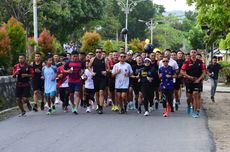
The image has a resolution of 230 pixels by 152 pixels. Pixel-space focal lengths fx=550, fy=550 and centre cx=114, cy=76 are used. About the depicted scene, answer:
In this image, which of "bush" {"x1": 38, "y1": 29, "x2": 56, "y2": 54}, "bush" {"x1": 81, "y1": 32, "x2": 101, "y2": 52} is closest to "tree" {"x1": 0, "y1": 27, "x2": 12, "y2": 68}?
"bush" {"x1": 38, "y1": 29, "x2": 56, "y2": 54}

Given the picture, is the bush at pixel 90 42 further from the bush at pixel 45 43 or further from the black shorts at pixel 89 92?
the black shorts at pixel 89 92

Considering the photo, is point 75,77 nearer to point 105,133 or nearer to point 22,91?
point 22,91

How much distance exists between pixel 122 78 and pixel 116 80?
0.21 m

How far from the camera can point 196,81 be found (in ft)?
48.6

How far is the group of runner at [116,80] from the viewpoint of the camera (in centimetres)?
1513

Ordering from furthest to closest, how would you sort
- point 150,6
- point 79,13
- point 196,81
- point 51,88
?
point 150,6 < point 79,13 < point 51,88 < point 196,81

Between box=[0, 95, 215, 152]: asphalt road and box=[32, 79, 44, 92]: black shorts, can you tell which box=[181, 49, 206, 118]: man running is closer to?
box=[0, 95, 215, 152]: asphalt road

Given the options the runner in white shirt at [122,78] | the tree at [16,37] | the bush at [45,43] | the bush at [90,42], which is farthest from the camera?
the bush at [90,42]

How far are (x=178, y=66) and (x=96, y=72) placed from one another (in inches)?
99.9

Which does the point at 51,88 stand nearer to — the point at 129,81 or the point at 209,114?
the point at 129,81

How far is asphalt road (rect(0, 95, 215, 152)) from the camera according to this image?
10.0 m

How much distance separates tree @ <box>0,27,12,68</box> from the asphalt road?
519cm

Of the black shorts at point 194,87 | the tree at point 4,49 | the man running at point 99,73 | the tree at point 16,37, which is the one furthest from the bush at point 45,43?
the black shorts at point 194,87

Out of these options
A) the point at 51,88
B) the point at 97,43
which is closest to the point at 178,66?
the point at 51,88
